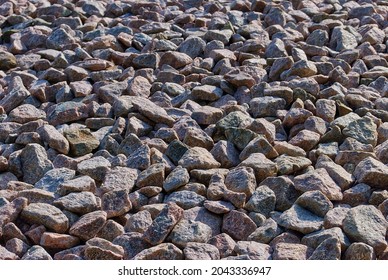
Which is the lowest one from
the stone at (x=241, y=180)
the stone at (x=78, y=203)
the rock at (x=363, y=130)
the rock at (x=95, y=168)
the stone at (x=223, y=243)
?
the rock at (x=95, y=168)

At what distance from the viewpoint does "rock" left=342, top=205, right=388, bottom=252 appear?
206 cm

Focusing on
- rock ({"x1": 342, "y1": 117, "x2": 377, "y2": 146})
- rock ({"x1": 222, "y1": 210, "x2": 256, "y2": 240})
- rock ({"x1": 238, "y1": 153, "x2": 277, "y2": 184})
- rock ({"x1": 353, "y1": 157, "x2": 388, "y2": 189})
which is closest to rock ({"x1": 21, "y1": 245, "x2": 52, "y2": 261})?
rock ({"x1": 222, "y1": 210, "x2": 256, "y2": 240})

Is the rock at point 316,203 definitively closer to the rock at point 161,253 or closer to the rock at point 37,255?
the rock at point 161,253

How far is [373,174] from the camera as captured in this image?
2.35 metres

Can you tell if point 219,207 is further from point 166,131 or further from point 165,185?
point 166,131

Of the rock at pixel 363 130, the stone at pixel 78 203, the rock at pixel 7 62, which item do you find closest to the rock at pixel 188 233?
the stone at pixel 78 203

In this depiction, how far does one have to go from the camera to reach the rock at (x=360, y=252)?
199 cm

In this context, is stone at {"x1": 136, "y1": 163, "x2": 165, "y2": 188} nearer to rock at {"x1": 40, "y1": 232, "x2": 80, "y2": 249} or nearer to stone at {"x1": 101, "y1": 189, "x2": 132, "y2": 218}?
stone at {"x1": 101, "y1": 189, "x2": 132, "y2": 218}

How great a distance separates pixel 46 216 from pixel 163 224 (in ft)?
1.36

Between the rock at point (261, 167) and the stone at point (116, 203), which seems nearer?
the stone at point (116, 203)

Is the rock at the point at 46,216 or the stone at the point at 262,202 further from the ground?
the stone at the point at 262,202

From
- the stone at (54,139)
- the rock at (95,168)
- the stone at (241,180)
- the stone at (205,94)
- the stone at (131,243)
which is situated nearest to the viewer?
the stone at (131,243)

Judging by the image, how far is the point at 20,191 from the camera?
235cm
